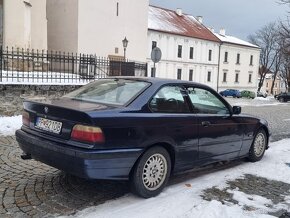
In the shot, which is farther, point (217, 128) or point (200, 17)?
point (200, 17)

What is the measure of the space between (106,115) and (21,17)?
15.7 metres

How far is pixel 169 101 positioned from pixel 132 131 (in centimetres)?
93

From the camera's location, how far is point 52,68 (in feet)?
47.9

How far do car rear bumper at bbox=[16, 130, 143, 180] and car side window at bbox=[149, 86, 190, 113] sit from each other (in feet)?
2.35

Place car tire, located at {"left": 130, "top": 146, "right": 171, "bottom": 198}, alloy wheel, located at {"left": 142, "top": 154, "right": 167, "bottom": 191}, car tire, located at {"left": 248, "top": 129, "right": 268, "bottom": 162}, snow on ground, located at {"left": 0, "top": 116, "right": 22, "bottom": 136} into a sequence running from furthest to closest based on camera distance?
snow on ground, located at {"left": 0, "top": 116, "right": 22, "bottom": 136}
car tire, located at {"left": 248, "top": 129, "right": 268, "bottom": 162}
alloy wheel, located at {"left": 142, "top": 154, "right": 167, "bottom": 191}
car tire, located at {"left": 130, "top": 146, "right": 171, "bottom": 198}

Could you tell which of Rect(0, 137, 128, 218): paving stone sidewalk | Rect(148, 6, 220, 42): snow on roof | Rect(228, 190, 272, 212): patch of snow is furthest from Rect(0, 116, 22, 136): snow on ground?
Rect(148, 6, 220, 42): snow on roof

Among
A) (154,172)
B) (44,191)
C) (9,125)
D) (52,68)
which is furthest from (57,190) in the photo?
(52,68)

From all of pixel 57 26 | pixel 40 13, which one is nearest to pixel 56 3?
pixel 57 26

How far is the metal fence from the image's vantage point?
12.1 m

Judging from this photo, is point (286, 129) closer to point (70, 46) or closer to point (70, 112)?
point (70, 112)

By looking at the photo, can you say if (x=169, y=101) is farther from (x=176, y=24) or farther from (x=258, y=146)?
(x=176, y=24)

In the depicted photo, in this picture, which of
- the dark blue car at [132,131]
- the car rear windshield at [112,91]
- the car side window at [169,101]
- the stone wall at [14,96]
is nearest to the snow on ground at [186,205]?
the dark blue car at [132,131]

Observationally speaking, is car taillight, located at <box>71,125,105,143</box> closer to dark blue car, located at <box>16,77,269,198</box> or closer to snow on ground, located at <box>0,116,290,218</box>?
dark blue car, located at <box>16,77,269,198</box>

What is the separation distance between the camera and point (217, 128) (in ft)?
19.6
